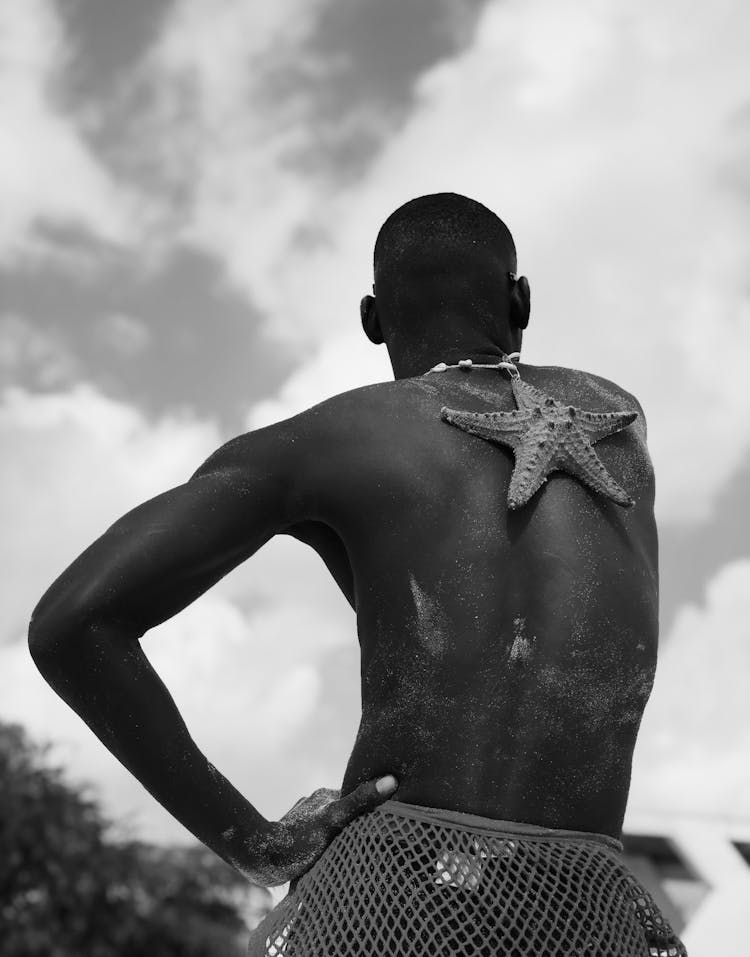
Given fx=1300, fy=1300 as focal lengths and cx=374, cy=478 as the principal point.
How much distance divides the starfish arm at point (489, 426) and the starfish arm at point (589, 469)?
0.11m

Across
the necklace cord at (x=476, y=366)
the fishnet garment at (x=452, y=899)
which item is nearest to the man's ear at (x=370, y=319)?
the necklace cord at (x=476, y=366)

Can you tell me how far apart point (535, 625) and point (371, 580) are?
376mm

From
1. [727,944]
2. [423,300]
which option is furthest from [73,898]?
[423,300]

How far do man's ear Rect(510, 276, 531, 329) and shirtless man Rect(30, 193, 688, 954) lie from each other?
58 cm

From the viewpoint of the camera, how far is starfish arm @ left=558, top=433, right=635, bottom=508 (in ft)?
9.82

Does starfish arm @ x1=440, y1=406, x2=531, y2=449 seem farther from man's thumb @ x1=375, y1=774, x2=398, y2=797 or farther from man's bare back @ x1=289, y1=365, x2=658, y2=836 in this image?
man's thumb @ x1=375, y1=774, x2=398, y2=797

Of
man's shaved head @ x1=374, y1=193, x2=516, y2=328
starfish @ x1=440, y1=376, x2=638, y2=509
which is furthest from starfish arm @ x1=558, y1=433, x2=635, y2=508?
man's shaved head @ x1=374, y1=193, x2=516, y2=328

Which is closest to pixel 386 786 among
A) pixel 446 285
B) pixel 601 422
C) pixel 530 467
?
pixel 530 467

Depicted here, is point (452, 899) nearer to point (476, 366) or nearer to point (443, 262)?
point (476, 366)

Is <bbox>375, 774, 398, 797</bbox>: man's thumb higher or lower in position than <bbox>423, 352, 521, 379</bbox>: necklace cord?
lower

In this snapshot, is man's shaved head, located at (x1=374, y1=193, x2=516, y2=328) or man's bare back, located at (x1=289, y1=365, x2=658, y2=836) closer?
man's bare back, located at (x1=289, y1=365, x2=658, y2=836)

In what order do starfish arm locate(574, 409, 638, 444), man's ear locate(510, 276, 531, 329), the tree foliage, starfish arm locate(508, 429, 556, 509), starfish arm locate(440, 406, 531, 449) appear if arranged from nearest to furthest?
starfish arm locate(508, 429, 556, 509) → starfish arm locate(440, 406, 531, 449) → starfish arm locate(574, 409, 638, 444) → man's ear locate(510, 276, 531, 329) → the tree foliage

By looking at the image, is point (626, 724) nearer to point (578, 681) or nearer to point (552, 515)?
point (578, 681)

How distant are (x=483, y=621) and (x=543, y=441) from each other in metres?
0.46
